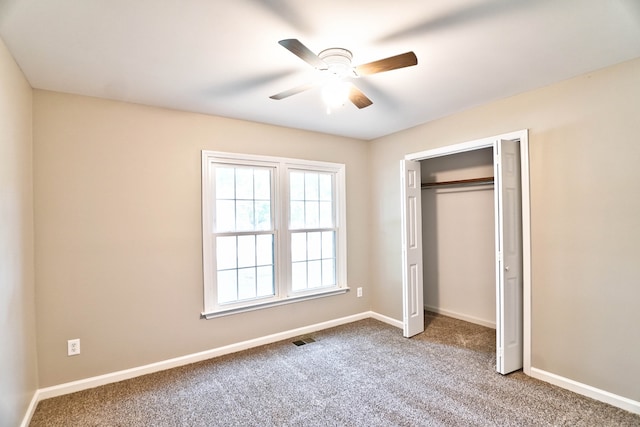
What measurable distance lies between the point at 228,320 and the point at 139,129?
203 cm

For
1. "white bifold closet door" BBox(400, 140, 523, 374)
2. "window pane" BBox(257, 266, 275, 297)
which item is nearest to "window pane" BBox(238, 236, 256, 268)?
"window pane" BBox(257, 266, 275, 297)

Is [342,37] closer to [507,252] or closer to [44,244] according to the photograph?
[507,252]

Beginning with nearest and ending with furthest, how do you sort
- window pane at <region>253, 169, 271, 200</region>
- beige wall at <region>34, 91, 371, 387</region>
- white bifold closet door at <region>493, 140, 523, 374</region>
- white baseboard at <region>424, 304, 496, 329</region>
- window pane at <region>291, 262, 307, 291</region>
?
beige wall at <region>34, 91, 371, 387</region> → white bifold closet door at <region>493, 140, 523, 374</region> → window pane at <region>253, 169, 271, 200</region> → window pane at <region>291, 262, 307, 291</region> → white baseboard at <region>424, 304, 496, 329</region>

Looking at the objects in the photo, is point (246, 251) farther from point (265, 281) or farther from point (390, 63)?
point (390, 63)

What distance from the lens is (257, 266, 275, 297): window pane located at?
11.5 feet

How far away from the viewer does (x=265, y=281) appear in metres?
3.55

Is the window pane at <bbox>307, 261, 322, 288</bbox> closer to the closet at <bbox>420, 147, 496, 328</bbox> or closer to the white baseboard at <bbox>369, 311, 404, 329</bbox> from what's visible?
the white baseboard at <bbox>369, 311, 404, 329</bbox>

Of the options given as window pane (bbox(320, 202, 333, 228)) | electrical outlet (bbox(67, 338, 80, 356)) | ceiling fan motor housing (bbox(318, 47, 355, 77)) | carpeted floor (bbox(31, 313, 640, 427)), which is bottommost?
carpeted floor (bbox(31, 313, 640, 427))

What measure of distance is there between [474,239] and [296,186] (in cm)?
238

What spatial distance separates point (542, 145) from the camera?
2670mm

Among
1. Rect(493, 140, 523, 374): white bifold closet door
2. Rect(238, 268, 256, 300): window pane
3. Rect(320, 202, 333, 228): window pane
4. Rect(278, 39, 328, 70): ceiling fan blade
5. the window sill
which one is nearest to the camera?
Rect(278, 39, 328, 70): ceiling fan blade

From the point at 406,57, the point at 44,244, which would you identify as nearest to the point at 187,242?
the point at 44,244

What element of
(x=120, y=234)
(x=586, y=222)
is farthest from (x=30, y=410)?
(x=586, y=222)

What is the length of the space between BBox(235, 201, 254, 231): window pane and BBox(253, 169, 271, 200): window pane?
149mm
